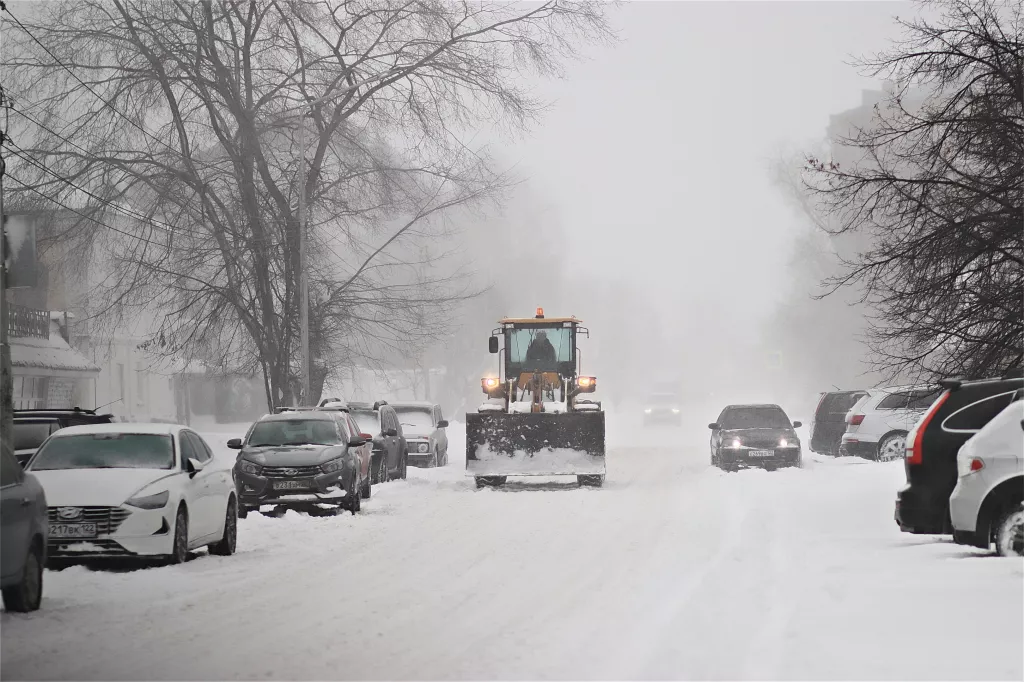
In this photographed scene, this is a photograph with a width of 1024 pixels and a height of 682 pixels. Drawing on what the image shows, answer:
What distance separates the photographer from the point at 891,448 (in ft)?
96.2

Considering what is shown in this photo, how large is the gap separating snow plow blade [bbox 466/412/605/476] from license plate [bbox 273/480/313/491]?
5425 millimetres

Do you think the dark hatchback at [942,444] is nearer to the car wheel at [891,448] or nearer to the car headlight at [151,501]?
the car headlight at [151,501]

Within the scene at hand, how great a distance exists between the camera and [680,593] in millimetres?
10695

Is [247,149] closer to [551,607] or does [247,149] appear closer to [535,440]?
[535,440]

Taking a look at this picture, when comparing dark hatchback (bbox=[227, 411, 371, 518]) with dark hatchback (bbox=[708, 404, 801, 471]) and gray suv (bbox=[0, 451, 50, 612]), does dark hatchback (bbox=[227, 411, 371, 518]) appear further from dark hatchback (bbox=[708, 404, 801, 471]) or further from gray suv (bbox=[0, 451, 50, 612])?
dark hatchback (bbox=[708, 404, 801, 471])

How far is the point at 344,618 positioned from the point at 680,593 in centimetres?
272

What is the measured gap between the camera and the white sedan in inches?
504

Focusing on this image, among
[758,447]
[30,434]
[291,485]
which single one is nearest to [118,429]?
[30,434]

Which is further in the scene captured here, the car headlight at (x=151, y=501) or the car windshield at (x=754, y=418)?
the car windshield at (x=754, y=418)

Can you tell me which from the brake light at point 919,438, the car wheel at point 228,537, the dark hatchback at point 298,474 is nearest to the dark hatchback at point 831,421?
the dark hatchback at point 298,474

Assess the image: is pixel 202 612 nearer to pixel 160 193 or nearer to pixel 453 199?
pixel 160 193

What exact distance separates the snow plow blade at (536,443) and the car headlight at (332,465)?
4.93 metres

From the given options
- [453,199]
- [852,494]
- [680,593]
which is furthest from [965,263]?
[453,199]

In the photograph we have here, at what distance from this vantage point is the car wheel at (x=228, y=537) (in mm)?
15141
